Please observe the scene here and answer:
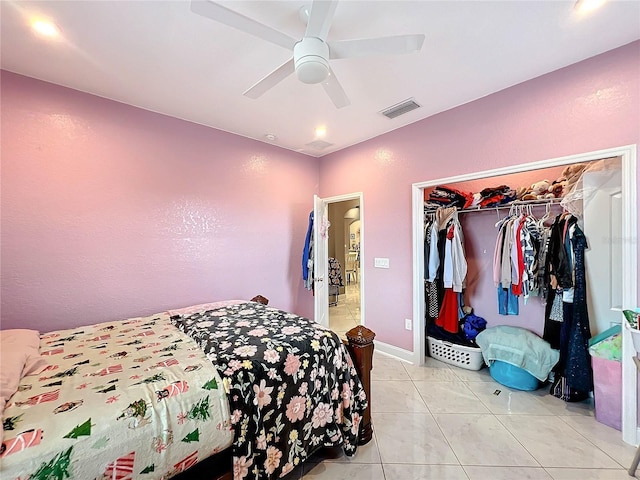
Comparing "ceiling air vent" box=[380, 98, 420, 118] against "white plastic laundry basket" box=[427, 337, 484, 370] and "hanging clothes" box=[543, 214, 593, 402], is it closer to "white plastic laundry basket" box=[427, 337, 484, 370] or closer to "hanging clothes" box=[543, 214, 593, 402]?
"hanging clothes" box=[543, 214, 593, 402]

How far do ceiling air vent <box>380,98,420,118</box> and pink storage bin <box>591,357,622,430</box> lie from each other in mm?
2474

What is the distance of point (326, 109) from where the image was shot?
2486mm

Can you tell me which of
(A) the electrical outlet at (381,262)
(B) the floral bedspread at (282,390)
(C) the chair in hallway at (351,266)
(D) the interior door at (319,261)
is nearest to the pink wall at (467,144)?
(A) the electrical outlet at (381,262)

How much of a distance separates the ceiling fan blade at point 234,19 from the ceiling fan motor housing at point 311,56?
65 mm

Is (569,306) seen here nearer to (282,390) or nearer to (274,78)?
(282,390)

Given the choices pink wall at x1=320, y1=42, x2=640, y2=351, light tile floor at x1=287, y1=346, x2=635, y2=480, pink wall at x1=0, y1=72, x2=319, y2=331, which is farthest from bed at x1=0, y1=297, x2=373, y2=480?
pink wall at x1=320, y1=42, x2=640, y2=351

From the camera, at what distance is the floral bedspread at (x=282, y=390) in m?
1.22

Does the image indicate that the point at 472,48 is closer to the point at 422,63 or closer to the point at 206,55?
the point at 422,63

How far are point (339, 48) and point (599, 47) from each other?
1.81 meters

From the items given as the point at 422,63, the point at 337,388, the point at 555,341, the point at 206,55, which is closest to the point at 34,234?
the point at 206,55

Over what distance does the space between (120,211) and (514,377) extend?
3833 mm

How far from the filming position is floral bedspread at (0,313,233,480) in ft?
2.72

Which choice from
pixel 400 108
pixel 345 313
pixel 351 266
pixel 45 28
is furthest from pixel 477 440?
pixel 351 266

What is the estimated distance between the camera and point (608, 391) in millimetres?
1836
